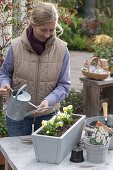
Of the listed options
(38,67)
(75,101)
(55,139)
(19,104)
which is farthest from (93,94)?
(55,139)

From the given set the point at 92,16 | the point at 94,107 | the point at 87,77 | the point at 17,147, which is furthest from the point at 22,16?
the point at 92,16

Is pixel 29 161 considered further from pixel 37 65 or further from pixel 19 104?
pixel 37 65

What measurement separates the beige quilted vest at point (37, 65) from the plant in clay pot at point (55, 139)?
357 mm

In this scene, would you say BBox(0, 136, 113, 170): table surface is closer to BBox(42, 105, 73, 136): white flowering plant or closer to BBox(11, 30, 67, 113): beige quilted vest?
BBox(42, 105, 73, 136): white flowering plant

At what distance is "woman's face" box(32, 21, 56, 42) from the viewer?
2.48 meters

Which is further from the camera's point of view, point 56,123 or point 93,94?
point 93,94

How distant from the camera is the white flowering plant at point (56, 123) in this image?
7.18 feet

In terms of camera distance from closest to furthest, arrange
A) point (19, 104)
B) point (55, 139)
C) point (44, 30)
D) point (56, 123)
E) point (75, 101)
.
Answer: point (55, 139), point (56, 123), point (19, 104), point (44, 30), point (75, 101)

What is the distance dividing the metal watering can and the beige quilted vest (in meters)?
0.19

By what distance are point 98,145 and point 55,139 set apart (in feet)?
0.78

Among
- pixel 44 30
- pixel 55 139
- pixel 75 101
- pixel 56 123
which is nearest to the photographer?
pixel 55 139

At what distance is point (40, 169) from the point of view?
2107 millimetres

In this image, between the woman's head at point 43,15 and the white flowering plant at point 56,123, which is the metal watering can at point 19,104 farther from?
the woman's head at point 43,15

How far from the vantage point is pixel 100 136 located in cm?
220
